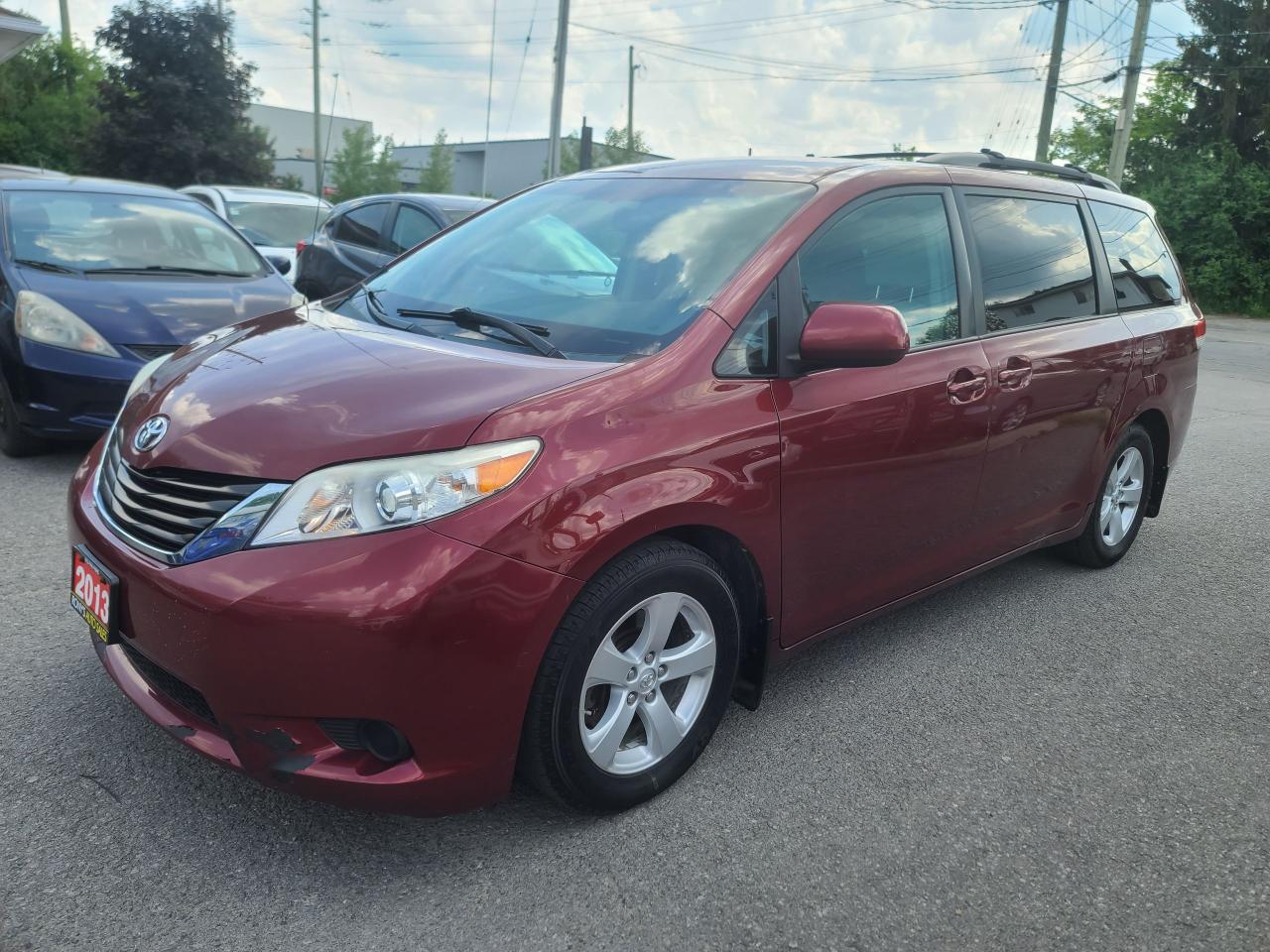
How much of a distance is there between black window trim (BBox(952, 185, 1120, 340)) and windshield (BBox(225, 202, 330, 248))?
897 centimetres

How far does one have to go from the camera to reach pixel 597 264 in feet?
10.1

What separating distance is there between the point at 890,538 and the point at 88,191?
5553 mm

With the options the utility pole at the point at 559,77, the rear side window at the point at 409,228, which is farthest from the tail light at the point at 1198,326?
the utility pole at the point at 559,77

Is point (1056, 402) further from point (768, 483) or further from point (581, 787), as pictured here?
point (581, 787)

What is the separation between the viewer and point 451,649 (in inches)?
83.7

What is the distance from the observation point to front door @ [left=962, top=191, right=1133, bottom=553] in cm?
355

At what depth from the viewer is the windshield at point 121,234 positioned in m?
5.69

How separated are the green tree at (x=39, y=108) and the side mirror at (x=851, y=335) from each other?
97.6 ft

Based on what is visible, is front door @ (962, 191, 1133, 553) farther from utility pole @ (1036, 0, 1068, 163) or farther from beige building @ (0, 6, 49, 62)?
utility pole @ (1036, 0, 1068, 163)

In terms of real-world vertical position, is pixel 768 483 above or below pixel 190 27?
below

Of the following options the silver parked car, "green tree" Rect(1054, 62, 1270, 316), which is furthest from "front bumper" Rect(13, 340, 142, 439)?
"green tree" Rect(1054, 62, 1270, 316)

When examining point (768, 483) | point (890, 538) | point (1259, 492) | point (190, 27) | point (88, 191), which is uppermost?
point (190, 27)

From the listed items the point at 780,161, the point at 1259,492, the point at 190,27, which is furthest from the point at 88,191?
the point at 190,27

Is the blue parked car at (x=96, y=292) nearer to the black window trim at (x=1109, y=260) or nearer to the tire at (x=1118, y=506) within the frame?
the black window trim at (x=1109, y=260)
